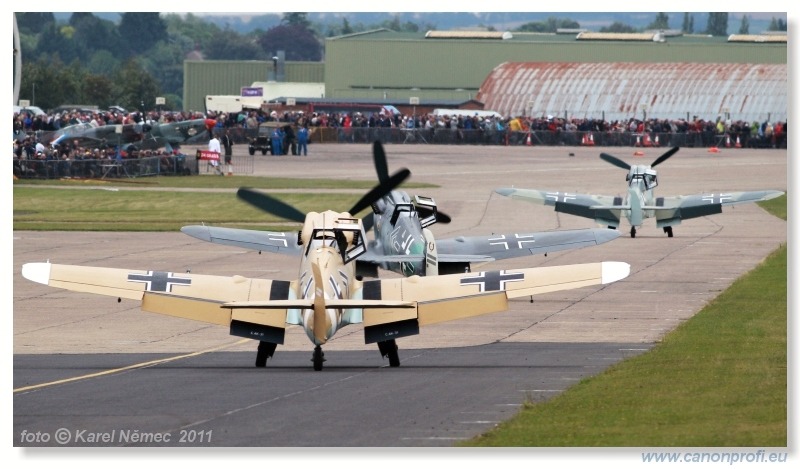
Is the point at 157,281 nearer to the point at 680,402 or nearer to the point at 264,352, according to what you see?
the point at 264,352

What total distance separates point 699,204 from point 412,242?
73.8 feet

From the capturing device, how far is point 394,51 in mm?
105188

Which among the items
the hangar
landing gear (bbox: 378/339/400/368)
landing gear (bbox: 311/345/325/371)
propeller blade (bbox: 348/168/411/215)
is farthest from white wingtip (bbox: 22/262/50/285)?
the hangar

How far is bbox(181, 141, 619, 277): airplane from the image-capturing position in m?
33.0

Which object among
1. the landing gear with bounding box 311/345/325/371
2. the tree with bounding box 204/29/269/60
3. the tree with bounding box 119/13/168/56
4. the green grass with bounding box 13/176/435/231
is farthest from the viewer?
the tree with bounding box 204/29/269/60

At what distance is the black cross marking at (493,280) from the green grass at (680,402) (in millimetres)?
1863

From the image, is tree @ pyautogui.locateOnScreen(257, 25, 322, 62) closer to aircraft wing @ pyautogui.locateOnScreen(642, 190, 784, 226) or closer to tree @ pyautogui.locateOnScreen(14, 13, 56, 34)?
tree @ pyautogui.locateOnScreen(14, 13, 56, 34)

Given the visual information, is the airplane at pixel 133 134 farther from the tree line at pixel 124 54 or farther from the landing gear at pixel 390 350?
the landing gear at pixel 390 350

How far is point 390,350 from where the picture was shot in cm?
2430

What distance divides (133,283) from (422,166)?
7078 centimetres

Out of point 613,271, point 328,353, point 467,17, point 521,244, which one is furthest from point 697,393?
point 467,17

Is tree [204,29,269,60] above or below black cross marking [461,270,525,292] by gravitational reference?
above

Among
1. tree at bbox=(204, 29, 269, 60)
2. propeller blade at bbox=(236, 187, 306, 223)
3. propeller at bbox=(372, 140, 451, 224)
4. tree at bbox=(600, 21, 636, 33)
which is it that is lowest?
propeller blade at bbox=(236, 187, 306, 223)

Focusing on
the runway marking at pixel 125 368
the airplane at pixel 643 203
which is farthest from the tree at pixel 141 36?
the runway marking at pixel 125 368
